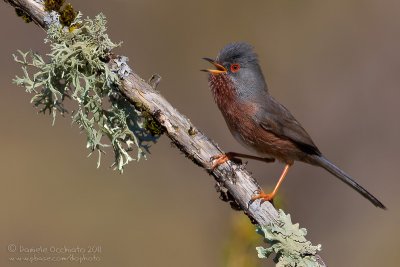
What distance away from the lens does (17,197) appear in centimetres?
906

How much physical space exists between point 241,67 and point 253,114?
404mm

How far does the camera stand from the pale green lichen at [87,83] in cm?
419

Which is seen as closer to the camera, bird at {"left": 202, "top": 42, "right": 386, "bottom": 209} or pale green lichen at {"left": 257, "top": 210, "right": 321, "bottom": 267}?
pale green lichen at {"left": 257, "top": 210, "right": 321, "bottom": 267}

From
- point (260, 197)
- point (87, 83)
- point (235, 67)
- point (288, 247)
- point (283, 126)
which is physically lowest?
point (288, 247)

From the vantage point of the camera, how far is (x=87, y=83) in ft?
13.7

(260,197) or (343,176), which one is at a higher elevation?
(343,176)

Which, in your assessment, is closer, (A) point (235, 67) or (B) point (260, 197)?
(B) point (260, 197)

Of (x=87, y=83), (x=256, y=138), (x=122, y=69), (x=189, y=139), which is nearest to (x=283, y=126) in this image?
(x=256, y=138)

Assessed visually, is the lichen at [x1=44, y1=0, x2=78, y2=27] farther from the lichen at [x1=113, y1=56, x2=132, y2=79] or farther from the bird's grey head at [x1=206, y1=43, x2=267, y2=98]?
the bird's grey head at [x1=206, y1=43, x2=267, y2=98]

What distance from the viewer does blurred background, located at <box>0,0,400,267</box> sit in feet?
29.5

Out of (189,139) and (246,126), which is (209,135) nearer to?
(246,126)

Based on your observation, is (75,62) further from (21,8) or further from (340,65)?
(340,65)

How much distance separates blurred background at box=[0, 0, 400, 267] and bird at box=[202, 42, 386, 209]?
2.79 meters

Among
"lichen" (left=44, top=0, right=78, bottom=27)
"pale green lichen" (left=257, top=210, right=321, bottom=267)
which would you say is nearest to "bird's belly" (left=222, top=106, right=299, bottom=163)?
"pale green lichen" (left=257, top=210, right=321, bottom=267)
